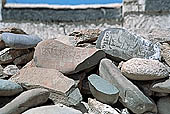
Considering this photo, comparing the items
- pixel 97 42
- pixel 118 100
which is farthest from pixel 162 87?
pixel 97 42

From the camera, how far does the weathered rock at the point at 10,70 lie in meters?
0.92

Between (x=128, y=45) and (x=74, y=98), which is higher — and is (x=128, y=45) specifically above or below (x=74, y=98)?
above

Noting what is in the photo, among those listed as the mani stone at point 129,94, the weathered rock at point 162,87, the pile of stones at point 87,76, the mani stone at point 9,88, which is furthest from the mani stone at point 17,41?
the weathered rock at point 162,87

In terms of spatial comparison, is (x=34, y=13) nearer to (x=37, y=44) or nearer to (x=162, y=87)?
(x=37, y=44)

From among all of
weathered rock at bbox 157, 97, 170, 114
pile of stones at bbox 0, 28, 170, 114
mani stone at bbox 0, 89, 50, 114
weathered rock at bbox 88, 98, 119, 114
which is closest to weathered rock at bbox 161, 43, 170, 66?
pile of stones at bbox 0, 28, 170, 114

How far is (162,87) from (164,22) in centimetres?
114

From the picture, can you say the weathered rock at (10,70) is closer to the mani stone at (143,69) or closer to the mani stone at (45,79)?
the mani stone at (45,79)

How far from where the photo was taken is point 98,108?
809mm

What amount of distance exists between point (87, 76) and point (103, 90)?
118mm

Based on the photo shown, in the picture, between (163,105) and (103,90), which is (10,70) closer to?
(103,90)

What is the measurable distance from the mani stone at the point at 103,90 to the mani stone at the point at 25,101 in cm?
13

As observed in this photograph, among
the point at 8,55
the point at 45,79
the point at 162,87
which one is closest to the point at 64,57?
the point at 45,79

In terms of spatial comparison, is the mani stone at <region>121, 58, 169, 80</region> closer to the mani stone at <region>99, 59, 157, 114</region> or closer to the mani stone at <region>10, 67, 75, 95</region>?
the mani stone at <region>99, 59, 157, 114</region>

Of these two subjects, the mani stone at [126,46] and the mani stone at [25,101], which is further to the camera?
the mani stone at [126,46]
